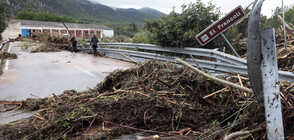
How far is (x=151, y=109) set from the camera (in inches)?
121

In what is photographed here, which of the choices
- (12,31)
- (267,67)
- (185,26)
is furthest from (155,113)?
(12,31)

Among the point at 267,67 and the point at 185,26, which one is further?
the point at 185,26

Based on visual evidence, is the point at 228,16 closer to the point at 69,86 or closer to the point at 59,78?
the point at 69,86

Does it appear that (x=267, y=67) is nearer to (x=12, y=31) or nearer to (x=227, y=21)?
(x=227, y=21)

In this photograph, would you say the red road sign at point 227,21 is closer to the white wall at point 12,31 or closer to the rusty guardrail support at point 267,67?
the rusty guardrail support at point 267,67

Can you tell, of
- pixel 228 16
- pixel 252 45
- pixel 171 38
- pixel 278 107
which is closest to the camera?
pixel 278 107

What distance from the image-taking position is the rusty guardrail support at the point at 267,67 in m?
1.96

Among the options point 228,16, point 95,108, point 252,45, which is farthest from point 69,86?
point 252,45

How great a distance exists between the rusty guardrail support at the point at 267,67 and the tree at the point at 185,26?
5.93 metres

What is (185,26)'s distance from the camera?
8.81m

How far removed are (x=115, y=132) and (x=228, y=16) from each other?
391 centimetres

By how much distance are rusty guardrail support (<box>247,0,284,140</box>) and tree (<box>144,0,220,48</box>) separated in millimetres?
5927

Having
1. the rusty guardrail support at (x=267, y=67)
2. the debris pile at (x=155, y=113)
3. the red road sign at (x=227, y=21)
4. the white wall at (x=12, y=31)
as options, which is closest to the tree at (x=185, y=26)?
the red road sign at (x=227, y=21)

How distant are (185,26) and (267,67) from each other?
704 cm
